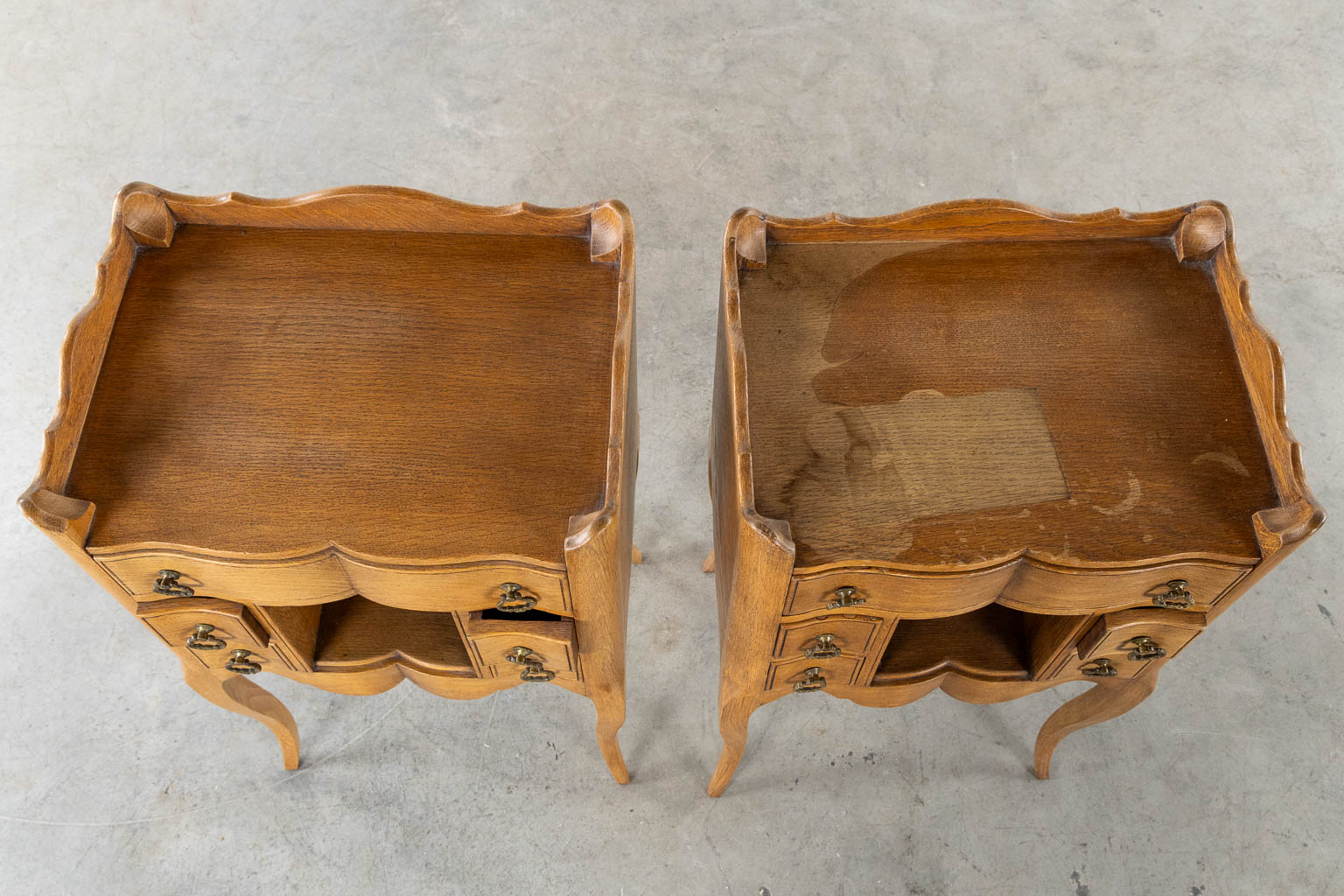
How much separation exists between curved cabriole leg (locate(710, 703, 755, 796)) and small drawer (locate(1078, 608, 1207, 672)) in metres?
0.65

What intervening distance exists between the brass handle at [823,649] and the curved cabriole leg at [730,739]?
0.82ft

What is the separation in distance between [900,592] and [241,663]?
121cm

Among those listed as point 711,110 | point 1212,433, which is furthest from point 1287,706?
point 711,110

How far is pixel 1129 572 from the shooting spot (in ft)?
4.75

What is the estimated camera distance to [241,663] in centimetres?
176

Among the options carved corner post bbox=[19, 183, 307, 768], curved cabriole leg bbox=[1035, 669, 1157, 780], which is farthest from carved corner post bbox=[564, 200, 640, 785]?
curved cabriole leg bbox=[1035, 669, 1157, 780]

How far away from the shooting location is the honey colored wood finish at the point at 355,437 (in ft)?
4.78

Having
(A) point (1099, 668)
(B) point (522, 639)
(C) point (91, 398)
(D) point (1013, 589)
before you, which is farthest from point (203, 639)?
(A) point (1099, 668)

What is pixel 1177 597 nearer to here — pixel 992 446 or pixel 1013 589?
pixel 1013 589

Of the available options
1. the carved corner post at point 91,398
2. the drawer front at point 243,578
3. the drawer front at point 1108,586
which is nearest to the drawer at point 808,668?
the drawer front at point 1108,586

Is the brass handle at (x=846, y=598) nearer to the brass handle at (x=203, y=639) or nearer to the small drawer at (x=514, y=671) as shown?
the small drawer at (x=514, y=671)

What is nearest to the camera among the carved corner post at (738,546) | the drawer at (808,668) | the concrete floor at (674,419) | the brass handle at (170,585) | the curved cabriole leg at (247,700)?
the carved corner post at (738,546)

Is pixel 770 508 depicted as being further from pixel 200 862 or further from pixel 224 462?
pixel 200 862

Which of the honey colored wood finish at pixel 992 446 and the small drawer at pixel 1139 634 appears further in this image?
the small drawer at pixel 1139 634
